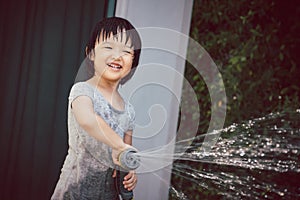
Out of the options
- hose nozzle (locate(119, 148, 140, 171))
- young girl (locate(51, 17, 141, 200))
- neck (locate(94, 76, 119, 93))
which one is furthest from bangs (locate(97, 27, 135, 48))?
hose nozzle (locate(119, 148, 140, 171))

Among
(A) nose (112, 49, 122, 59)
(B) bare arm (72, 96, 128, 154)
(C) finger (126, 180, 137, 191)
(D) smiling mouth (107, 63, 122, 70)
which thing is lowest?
(C) finger (126, 180, 137, 191)

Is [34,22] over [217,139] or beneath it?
over

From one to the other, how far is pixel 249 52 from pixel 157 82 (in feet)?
1.46

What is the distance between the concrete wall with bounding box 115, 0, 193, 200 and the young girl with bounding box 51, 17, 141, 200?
0.26ft

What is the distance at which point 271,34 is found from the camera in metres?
1.98

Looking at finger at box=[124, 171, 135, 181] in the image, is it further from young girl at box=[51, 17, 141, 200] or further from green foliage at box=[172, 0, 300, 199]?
green foliage at box=[172, 0, 300, 199]

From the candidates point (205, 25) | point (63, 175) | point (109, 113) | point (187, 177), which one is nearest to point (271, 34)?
point (205, 25)

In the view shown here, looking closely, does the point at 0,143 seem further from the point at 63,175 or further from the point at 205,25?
the point at 205,25

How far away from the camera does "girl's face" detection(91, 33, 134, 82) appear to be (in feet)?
4.89

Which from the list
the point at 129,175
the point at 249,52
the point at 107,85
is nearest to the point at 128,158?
the point at 129,175

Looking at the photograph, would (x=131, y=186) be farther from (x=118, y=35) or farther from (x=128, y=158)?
(x=118, y=35)

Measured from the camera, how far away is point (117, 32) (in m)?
1.51

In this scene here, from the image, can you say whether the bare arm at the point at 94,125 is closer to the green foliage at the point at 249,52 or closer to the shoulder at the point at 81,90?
the shoulder at the point at 81,90

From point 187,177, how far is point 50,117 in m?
0.63
